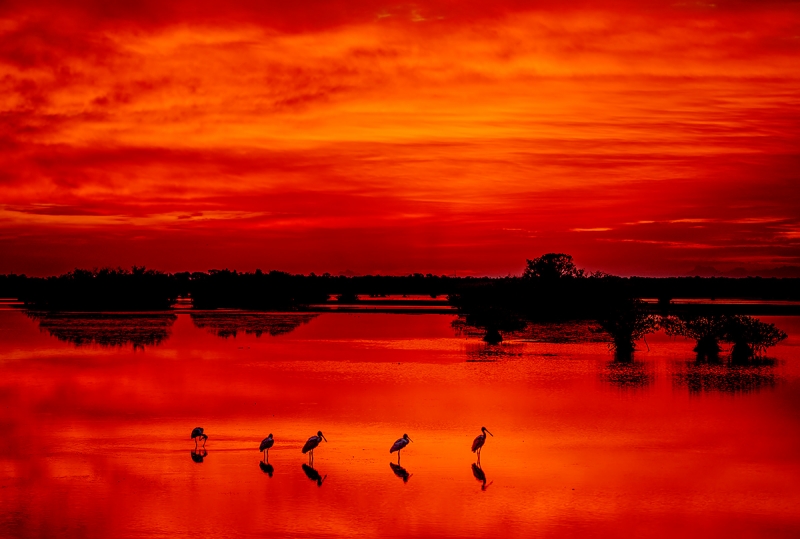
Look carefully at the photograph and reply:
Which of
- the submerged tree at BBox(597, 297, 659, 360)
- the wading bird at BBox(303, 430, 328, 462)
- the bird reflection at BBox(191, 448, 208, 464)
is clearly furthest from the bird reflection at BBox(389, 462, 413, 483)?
the submerged tree at BBox(597, 297, 659, 360)

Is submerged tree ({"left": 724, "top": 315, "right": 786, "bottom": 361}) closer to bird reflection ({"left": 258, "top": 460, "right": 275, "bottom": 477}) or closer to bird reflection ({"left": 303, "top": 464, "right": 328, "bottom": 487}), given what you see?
bird reflection ({"left": 303, "top": 464, "right": 328, "bottom": 487})

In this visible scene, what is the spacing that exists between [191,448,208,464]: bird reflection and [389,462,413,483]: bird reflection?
257cm

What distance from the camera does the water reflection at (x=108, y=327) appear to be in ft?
115

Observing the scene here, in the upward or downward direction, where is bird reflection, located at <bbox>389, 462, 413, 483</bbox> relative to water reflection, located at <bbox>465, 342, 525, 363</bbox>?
downward

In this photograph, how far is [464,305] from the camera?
53.1 metres

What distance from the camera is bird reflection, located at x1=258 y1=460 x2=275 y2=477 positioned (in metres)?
13.2

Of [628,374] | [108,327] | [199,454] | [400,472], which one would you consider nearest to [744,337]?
[628,374]

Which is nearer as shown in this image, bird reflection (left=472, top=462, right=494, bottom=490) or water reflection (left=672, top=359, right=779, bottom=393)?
bird reflection (left=472, top=462, right=494, bottom=490)

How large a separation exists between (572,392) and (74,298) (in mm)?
46630

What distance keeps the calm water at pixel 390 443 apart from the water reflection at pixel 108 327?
5105 millimetres

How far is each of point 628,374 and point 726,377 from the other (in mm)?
2267

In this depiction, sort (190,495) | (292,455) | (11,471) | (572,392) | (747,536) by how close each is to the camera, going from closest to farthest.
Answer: (747,536)
(190,495)
(11,471)
(292,455)
(572,392)

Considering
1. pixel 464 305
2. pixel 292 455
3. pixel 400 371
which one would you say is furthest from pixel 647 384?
pixel 464 305

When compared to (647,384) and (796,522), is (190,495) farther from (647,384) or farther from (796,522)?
(647,384)
